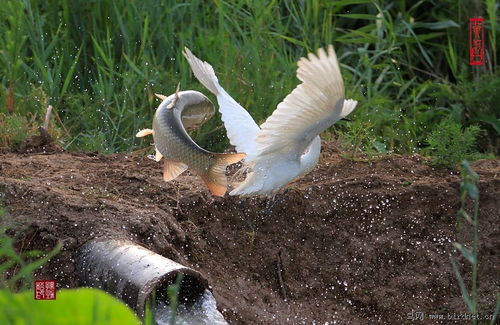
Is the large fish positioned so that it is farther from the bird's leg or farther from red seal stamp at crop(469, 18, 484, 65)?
red seal stamp at crop(469, 18, 484, 65)

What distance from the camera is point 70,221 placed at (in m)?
3.56

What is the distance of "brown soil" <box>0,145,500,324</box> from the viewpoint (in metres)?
3.79

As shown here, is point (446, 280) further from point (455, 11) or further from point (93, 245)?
point (455, 11)

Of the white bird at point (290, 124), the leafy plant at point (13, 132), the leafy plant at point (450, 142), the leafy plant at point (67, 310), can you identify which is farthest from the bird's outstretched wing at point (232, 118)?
the leafy plant at point (67, 310)

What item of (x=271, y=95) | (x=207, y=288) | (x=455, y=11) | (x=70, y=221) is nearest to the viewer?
(x=207, y=288)

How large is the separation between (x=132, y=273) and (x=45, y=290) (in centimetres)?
34

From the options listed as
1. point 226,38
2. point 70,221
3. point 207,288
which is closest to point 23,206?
point 70,221

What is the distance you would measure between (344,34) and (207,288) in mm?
3727

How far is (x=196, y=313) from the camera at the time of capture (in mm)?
3307

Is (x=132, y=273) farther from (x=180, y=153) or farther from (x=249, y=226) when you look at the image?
(x=249, y=226)

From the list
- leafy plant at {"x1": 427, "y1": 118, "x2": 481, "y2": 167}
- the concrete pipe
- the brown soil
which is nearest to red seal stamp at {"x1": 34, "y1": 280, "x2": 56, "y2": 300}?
the concrete pipe

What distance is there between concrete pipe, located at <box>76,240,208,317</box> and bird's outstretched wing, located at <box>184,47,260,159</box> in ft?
2.56

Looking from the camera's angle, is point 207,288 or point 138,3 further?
point 138,3

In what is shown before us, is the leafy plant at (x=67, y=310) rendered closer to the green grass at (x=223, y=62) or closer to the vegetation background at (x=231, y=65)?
the vegetation background at (x=231, y=65)
